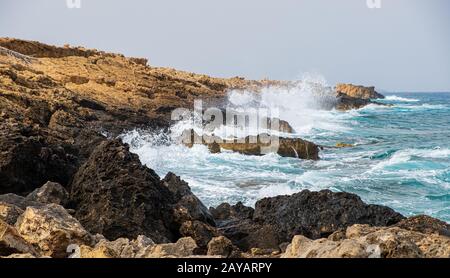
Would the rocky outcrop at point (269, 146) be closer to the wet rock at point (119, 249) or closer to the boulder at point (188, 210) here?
the boulder at point (188, 210)

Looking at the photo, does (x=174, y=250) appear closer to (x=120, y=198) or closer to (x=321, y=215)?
(x=120, y=198)

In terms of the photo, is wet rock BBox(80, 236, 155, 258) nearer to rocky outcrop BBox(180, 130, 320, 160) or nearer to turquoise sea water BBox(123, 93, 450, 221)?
turquoise sea water BBox(123, 93, 450, 221)

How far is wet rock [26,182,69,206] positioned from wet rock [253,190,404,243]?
8.63ft

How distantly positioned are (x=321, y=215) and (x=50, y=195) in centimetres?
343

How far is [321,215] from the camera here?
7.11 meters

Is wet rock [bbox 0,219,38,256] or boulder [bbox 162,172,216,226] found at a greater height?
wet rock [bbox 0,219,38,256]

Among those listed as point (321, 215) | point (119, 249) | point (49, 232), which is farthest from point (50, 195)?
point (321, 215)

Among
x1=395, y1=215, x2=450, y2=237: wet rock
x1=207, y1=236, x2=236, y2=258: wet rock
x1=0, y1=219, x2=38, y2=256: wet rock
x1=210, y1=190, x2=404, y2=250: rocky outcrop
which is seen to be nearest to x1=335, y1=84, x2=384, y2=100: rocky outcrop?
x1=210, y1=190, x2=404, y2=250: rocky outcrop

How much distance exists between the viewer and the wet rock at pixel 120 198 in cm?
607

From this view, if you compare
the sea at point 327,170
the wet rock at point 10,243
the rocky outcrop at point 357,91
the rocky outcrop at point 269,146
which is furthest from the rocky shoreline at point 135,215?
the rocky outcrop at point 357,91

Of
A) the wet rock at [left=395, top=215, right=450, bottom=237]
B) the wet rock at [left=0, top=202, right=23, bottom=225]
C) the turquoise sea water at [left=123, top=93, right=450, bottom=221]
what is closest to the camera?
the wet rock at [left=0, top=202, right=23, bottom=225]

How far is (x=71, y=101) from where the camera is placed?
1742 cm

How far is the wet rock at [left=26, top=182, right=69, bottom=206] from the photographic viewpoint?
6520mm
